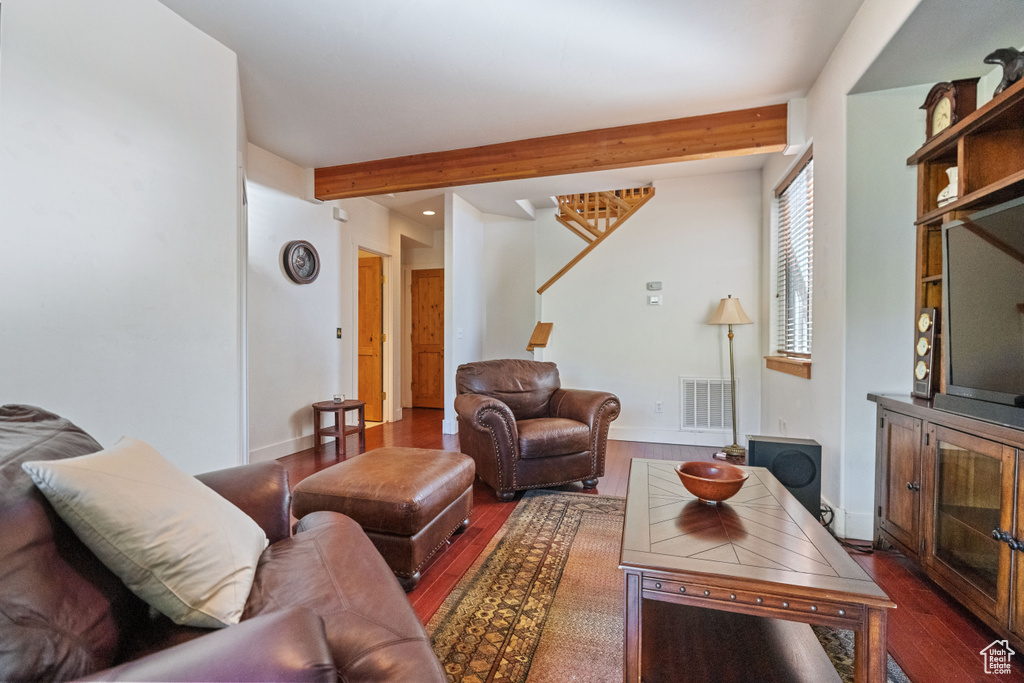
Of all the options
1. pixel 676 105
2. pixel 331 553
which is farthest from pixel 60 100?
pixel 676 105

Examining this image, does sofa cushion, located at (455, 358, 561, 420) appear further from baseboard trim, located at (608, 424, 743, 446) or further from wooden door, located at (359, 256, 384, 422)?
wooden door, located at (359, 256, 384, 422)

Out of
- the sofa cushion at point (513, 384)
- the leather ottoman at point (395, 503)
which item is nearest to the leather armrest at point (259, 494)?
the leather ottoman at point (395, 503)

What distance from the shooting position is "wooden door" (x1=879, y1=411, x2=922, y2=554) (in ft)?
5.99

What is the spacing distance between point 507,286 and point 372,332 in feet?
5.99

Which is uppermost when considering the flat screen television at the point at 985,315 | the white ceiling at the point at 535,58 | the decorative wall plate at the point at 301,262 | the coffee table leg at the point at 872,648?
the white ceiling at the point at 535,58

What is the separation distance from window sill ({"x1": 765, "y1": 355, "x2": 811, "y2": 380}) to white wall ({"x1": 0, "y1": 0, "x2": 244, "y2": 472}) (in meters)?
3.42

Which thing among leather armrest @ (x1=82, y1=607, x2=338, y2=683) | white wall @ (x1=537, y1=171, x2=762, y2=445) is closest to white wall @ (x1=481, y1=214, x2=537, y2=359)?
white wall @ (x1=537, y1=171, x2=762, y2=445)

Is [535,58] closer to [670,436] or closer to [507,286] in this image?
[507,286]

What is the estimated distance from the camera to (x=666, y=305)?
4395mm

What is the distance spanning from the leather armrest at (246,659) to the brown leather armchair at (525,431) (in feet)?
7.30

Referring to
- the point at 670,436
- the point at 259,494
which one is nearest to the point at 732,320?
the point at 670,436

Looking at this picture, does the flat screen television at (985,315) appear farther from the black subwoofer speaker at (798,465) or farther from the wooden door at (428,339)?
the wooden door at (428,339)

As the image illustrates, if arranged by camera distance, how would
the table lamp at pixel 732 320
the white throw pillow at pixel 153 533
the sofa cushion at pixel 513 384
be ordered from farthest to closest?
1. the table lamp at pixel 732 320
2. the sofa cushion at pixel 513 384
3. the white throw pillow at pixel 153 533

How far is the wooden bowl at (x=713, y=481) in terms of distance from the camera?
4.85ft
